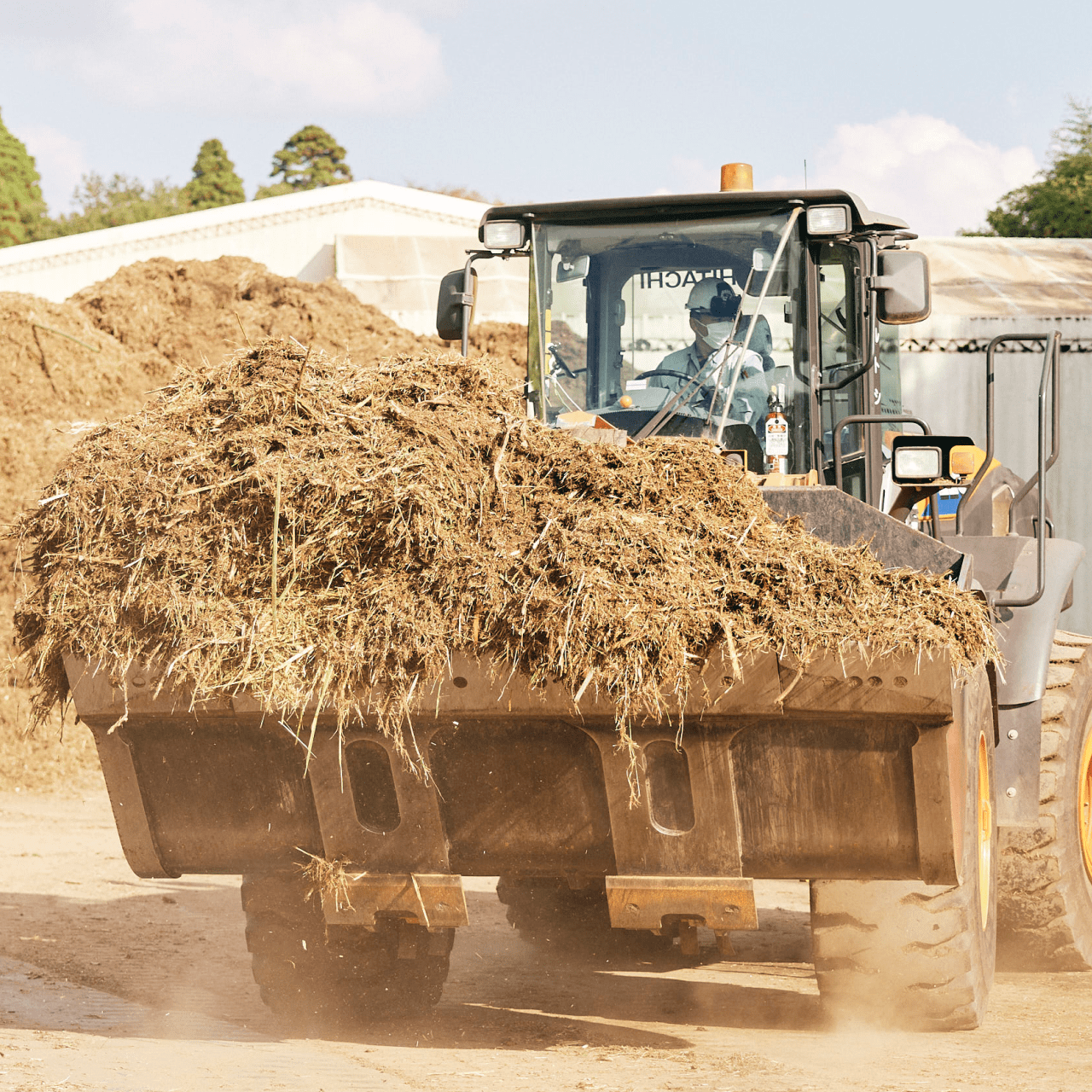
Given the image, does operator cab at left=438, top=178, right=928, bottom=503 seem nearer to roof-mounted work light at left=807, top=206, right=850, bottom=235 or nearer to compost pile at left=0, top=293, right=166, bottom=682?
roof-mounted work light at left=807, top=206, right=850, bottom=235

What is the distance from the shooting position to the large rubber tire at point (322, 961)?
4895mm

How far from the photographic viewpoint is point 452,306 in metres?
6.00

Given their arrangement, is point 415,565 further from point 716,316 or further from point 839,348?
point 839,348

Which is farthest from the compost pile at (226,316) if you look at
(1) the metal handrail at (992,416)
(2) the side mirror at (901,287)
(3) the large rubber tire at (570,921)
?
(1) the metal handrail at (992,416)

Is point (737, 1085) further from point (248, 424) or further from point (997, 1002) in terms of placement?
point (248, 424)

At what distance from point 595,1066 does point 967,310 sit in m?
13.0

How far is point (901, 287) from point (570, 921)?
125 inches

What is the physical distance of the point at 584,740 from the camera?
399 centimetres

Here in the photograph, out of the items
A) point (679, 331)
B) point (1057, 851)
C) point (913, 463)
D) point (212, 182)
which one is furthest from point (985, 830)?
point (212, 182)

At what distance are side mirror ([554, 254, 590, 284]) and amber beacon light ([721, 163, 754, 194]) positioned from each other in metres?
0.62

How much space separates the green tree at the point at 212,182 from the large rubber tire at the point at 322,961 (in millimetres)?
48808

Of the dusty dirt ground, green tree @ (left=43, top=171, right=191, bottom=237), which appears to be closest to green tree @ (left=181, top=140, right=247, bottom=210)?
green tree @ (left=43, top=171, right=191, bottom=237)

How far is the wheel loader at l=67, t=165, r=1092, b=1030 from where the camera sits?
3902 millimetres

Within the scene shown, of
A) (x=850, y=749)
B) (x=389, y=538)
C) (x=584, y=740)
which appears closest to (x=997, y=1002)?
(x=850, y=749)
